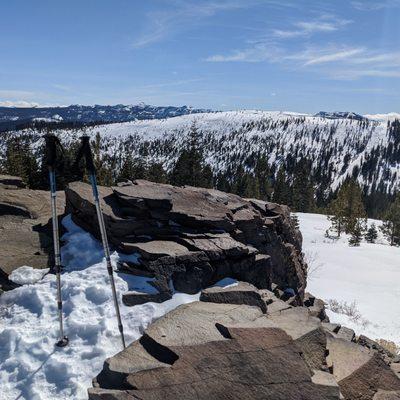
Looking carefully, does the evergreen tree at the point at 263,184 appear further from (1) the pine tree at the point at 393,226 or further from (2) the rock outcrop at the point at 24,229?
(2) the rock outcrop at the point at 24,229

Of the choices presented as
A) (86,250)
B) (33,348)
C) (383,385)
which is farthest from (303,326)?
(86,250)

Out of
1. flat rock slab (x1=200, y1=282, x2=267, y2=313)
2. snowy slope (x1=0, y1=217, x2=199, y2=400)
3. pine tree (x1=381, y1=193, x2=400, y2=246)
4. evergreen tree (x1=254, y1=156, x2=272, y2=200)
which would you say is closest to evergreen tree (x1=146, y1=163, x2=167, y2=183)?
evergreen tree (x1=254, y1=156, x2=272, y2=200)

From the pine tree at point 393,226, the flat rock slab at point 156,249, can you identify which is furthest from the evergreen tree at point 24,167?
the pine tree at point 393,226

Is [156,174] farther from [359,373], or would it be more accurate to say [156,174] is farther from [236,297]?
[359,373]

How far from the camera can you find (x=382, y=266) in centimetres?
3272

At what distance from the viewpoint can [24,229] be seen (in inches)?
521

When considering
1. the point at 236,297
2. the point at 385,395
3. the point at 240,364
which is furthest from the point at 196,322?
the point at 385,395

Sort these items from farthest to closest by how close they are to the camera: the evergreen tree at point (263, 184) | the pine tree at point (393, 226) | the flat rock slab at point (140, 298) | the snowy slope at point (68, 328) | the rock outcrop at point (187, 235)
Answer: the evergreen tree at point (263, 184), the pine tree at point (393, 226), the rock outcrop at point (187, 235), the flat rock slab at point (140, 298), the snowy slope at point (68, 328)

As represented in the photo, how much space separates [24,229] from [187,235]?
18.1 ft

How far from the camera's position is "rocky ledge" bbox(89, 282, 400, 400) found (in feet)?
20.6

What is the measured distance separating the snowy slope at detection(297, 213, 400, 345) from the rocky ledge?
1084 centimetres

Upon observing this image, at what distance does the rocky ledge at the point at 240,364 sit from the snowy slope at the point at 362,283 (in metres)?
10.8

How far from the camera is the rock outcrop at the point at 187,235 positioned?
1048cm

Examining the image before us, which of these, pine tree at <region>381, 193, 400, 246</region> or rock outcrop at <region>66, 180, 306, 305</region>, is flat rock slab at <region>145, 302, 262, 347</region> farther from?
pine tree at <region>381, 193, 400, 246</region>
